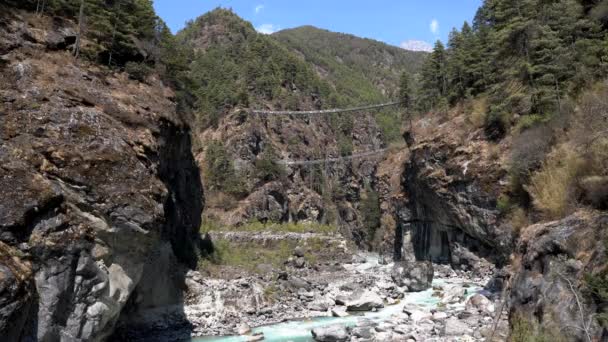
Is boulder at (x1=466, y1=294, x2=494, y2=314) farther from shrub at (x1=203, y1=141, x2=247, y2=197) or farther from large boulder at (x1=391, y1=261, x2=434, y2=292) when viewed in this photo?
shrub at (x1=203, y1=141, x2=247, y2=197)

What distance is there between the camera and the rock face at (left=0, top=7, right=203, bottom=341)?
38.8 feet

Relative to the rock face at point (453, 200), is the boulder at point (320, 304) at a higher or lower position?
lower

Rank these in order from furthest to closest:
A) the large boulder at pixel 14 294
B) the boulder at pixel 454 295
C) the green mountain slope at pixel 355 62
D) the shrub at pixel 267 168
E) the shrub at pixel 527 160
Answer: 1. the green mountain slope at pixel 355 62
2. the shrub at pixel 267 168
3. the boulder at pixel 454 295
4. the shrub at pixel 527 160
5. the large boulder at pixel 14 294

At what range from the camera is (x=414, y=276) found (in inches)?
1192

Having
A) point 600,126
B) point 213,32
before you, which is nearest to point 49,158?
point 600,126

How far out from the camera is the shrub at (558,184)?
12.5 metres

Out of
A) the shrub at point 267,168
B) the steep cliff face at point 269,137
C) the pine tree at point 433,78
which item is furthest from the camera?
the shrub at point 267,168

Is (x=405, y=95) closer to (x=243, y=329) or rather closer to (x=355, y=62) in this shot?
(x=243, y=329)

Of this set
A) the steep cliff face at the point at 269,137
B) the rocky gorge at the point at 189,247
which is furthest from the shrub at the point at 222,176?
the rocky gorge at the point at 189,247

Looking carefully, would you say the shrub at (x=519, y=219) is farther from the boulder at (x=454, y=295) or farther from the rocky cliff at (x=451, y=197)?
the boulder at (x=454, y=295)

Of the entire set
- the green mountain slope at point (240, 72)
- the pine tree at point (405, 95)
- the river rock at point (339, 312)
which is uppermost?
the green mountain slope at point (240, 72)

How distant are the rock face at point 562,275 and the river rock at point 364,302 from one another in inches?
519

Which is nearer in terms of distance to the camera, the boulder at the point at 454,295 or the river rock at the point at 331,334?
the river rock at the point at 331,334

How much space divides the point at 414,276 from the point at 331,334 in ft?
41.6
